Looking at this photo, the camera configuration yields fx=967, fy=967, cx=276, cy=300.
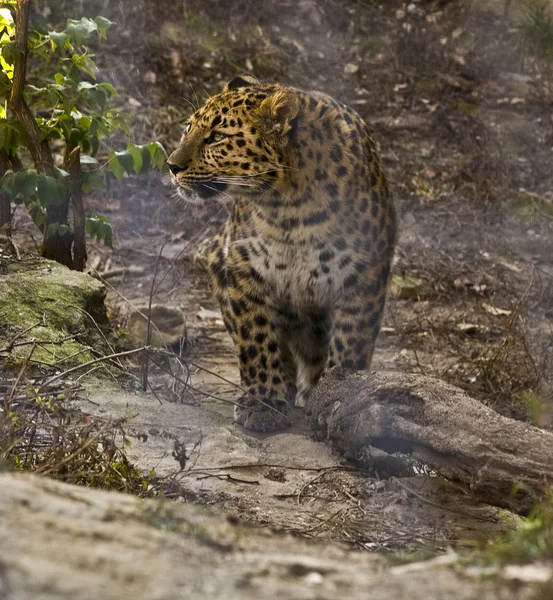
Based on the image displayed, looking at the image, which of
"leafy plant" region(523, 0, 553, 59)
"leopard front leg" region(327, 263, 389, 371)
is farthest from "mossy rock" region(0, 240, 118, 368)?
"leafy plant" region(523, 0, 553, 59)

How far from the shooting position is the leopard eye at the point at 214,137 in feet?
18.3

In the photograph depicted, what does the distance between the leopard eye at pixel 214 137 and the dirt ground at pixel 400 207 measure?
1.77ft

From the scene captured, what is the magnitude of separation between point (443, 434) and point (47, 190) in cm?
276

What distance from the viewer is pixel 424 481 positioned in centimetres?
455

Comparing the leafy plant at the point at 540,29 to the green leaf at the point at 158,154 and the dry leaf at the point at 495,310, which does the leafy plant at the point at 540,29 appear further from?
the green leaf at the point at 158,154

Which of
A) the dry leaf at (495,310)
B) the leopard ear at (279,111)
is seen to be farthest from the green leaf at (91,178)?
the dry leaf at (495,310)

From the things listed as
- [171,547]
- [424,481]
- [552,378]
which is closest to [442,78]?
[552,378]

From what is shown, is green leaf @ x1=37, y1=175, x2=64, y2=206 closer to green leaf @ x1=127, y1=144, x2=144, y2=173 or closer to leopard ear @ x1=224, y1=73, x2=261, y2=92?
green leaf @ x1=127, y1=144, x2=144, y2=173

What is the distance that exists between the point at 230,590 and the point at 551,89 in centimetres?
1083

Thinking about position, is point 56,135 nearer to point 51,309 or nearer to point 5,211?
point 5,211

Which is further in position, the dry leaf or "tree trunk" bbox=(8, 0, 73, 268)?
the dry leaf

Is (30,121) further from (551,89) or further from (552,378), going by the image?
(551,89)

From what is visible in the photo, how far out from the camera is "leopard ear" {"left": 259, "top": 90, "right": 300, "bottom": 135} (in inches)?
212

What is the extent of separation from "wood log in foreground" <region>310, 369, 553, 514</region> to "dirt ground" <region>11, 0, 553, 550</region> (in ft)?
0.70
